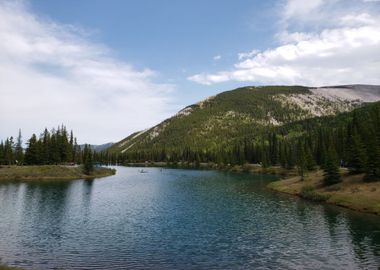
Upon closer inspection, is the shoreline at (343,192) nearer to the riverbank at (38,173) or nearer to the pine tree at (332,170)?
the pine tree at (332,170)

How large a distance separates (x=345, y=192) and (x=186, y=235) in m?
50.0

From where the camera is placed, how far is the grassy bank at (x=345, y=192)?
245 feet

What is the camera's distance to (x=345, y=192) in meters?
85.6

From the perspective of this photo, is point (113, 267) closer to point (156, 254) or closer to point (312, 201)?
point (156, 254)

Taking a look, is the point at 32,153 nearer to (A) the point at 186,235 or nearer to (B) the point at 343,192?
(A) the point at 186,235

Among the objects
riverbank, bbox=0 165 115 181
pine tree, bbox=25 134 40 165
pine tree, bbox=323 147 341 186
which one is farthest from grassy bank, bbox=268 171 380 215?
pine tree, bbox=25 134 40 165

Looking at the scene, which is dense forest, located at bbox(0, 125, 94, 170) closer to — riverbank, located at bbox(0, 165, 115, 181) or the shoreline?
riverbank, located at bbox(0, 165, 115, 181)

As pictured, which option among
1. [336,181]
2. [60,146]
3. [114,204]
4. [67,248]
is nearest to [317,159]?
[336,181]

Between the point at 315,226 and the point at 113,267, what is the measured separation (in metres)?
37.5

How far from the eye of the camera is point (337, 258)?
42.0 meters

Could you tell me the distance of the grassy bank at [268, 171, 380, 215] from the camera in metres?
74.8

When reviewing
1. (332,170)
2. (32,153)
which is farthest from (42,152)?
(332,170)

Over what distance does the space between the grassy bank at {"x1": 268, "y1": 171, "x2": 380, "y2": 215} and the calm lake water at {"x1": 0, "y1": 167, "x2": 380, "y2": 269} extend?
13.6 ft

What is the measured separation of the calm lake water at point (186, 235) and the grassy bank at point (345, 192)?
415 centimetres
